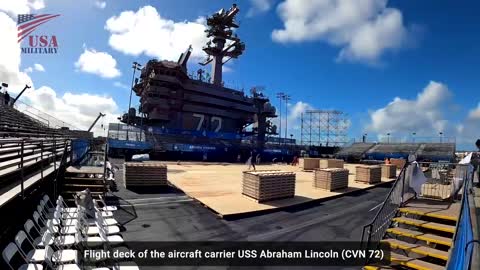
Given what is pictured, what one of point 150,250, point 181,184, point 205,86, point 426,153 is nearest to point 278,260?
point 150,250

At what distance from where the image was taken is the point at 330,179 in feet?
52.1

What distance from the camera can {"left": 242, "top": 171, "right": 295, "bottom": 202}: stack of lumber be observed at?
12.2 m

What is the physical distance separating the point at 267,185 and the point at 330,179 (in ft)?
17.7

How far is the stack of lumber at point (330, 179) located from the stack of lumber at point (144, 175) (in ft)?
30.2

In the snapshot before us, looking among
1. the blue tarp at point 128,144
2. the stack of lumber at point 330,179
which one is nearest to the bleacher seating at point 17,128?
the blue tarp at point 128,144

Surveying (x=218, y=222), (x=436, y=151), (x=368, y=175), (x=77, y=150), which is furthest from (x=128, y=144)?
(x=436, y=151)

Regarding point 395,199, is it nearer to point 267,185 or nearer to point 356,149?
point 267,185

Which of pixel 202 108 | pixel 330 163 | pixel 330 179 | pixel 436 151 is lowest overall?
pixel 330 179

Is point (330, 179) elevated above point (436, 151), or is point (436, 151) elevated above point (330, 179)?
point (436, 151)

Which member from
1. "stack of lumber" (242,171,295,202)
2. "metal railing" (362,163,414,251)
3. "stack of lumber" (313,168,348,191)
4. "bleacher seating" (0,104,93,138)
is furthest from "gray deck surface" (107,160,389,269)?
"bleacher seating" (0,104,93,138)

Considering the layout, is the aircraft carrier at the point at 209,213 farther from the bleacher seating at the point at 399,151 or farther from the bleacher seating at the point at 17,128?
the bleacher seating at the point at 399,151

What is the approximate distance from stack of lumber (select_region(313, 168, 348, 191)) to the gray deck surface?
8.37ft

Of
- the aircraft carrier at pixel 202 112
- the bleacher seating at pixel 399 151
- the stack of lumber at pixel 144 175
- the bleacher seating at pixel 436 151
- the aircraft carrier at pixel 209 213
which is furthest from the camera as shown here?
the bleacher seating at pixel 399 151

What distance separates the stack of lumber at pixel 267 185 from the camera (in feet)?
39.9
